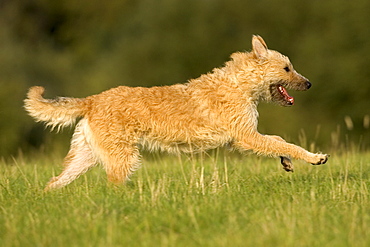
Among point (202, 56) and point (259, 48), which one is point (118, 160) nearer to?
point (259, 48)

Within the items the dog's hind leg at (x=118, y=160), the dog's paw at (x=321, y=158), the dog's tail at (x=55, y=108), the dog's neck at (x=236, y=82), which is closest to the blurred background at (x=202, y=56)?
the dog's tail at (x=55, y=108)

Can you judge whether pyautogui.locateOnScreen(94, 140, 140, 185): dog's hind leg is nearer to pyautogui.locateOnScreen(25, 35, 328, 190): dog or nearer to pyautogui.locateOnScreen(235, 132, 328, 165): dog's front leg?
pyautogui.locateOnScreen(25, 35, 328, 190): dog

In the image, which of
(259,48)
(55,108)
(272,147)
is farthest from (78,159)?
(259,48)

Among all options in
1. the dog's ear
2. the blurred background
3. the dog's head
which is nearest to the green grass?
the dog's head

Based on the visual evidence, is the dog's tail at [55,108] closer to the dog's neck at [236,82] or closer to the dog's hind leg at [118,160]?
the dog's hind leg at [118,160]

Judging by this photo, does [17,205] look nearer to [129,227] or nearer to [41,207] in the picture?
[41,207]

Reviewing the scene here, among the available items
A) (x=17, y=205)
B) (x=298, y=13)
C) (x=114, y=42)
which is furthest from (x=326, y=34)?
(x=17, y=205)

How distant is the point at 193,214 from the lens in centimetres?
→ 595

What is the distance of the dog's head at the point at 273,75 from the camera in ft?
28.6

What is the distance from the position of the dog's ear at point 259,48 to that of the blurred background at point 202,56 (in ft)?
64.0

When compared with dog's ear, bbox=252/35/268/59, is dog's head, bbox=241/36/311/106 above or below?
below

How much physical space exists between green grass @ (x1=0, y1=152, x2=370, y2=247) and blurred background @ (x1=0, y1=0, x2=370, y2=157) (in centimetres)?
→ 2014

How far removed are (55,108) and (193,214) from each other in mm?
2957

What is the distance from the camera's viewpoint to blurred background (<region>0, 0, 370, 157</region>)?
30953 millimetres
